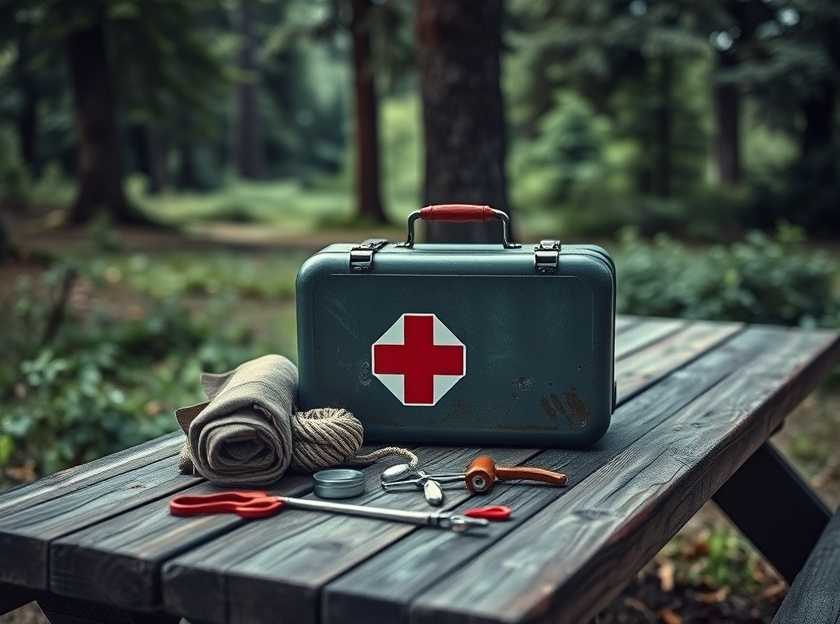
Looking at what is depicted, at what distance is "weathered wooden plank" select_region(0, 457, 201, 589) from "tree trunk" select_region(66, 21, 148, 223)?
14.0m

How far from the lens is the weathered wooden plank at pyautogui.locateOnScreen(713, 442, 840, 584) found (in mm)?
3129

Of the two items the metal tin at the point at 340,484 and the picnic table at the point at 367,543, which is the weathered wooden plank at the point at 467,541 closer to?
the picnic table at the point at 367,543

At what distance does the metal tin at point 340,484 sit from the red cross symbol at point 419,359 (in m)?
0.30

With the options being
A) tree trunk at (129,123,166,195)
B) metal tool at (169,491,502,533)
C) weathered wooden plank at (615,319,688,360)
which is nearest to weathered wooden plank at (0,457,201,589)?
metal tool at (169,491,502,533)

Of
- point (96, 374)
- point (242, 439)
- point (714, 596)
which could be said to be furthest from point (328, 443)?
point (96, 374)

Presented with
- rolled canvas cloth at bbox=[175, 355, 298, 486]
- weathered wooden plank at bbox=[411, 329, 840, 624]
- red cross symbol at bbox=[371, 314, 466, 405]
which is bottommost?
weathered wooden plank at bbox=[411, 329, 840, 624]

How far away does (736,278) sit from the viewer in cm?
587

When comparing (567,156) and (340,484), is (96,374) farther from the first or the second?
(567,156)

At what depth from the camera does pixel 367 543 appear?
159cm

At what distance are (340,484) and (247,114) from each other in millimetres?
31212

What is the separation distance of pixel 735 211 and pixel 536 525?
47.9 ft

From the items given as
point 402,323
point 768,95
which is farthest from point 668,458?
point 768,95

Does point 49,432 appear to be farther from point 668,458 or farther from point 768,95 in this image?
point 768,95

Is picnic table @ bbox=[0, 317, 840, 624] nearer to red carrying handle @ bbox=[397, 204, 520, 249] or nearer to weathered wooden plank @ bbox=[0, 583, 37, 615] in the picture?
weathered wooden plank @ bbox=[0, 583, 37, 615]
